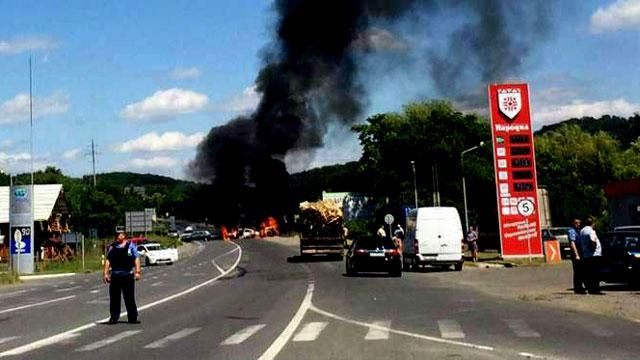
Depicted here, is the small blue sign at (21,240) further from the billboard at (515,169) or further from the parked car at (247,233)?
the parked car at (247,233)

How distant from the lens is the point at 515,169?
4209 centimetres

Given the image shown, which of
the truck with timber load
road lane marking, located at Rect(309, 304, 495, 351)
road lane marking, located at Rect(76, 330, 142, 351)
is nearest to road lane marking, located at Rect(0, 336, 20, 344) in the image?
road lane marking, located at Rect(76, 330, 142, 351)

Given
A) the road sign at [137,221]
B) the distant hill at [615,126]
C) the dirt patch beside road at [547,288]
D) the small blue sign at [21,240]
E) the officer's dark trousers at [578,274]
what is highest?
the distant hill at [615,126]

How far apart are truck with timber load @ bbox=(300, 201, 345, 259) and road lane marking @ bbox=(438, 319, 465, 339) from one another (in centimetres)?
3335

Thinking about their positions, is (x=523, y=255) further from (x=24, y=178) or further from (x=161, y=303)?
(x=24, y=178)

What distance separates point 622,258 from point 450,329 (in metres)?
10.4

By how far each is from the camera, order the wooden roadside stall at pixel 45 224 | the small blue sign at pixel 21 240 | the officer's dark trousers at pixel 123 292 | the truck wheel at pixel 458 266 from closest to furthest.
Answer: the officer's dark trousers at pixel 123 292 → the truck wheel at pixel 458 266 → the small blue sign at pixel 21 240 → the wooden roadside stall at pixel 45 224

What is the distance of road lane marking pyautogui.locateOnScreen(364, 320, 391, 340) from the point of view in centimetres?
1341

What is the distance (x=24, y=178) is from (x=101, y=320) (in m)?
123

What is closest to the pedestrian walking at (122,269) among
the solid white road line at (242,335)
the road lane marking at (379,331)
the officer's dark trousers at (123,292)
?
the officer's dark trousers at (123,292)

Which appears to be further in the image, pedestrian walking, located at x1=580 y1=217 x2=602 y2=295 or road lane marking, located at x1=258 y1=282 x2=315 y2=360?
pedestrian walking, located at x1=580 y1=217 x2=602 y2=295

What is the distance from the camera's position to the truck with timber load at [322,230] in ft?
162

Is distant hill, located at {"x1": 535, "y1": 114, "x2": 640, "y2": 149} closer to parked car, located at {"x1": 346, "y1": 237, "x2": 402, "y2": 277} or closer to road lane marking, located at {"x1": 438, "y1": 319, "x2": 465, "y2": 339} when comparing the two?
parked car, located at {"x1": 346, "y1": 237, "x2": 402, "y2": 277}

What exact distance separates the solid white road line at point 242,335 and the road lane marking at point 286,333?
53 centimetres
